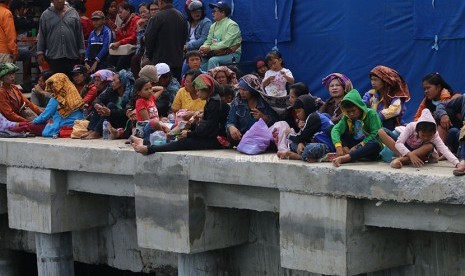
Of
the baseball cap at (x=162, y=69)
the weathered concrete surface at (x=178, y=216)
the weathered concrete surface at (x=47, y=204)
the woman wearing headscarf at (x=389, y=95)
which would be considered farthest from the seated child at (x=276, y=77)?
the weathered concrete surface at (x=47, y=204)

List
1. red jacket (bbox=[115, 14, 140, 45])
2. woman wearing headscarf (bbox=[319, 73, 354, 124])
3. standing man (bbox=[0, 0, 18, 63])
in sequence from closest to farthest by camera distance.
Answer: woman wearing headscarf (bbox=[319, 73, 354, 124])
standing man (bbox=[0, 0, 18, 63])
red jacket (bbox=[115, 14, 140, 45])

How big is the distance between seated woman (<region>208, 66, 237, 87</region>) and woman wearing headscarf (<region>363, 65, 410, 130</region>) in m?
2.37

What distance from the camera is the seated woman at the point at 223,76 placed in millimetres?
13305

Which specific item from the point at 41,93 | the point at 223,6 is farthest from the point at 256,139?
the point at 41,93

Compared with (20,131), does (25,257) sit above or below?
below

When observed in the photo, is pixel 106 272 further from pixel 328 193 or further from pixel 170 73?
pixel 328 193

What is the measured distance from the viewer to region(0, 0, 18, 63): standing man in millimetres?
15867

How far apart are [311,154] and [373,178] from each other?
31.2 inches

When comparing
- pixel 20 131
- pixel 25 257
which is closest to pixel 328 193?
pixel 20 131

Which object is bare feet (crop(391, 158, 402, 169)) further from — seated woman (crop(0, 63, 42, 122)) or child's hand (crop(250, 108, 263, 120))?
seated woman (crop(0, 63, 42, 122))

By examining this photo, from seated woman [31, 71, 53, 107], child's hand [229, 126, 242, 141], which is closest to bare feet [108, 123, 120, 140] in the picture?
child's hand [229, 126, 242, 141]

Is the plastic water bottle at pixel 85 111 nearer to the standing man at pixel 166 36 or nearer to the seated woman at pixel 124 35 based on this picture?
the standing man at pixel 166 36

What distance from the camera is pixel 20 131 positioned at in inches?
553

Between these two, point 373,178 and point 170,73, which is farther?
point 170,73
